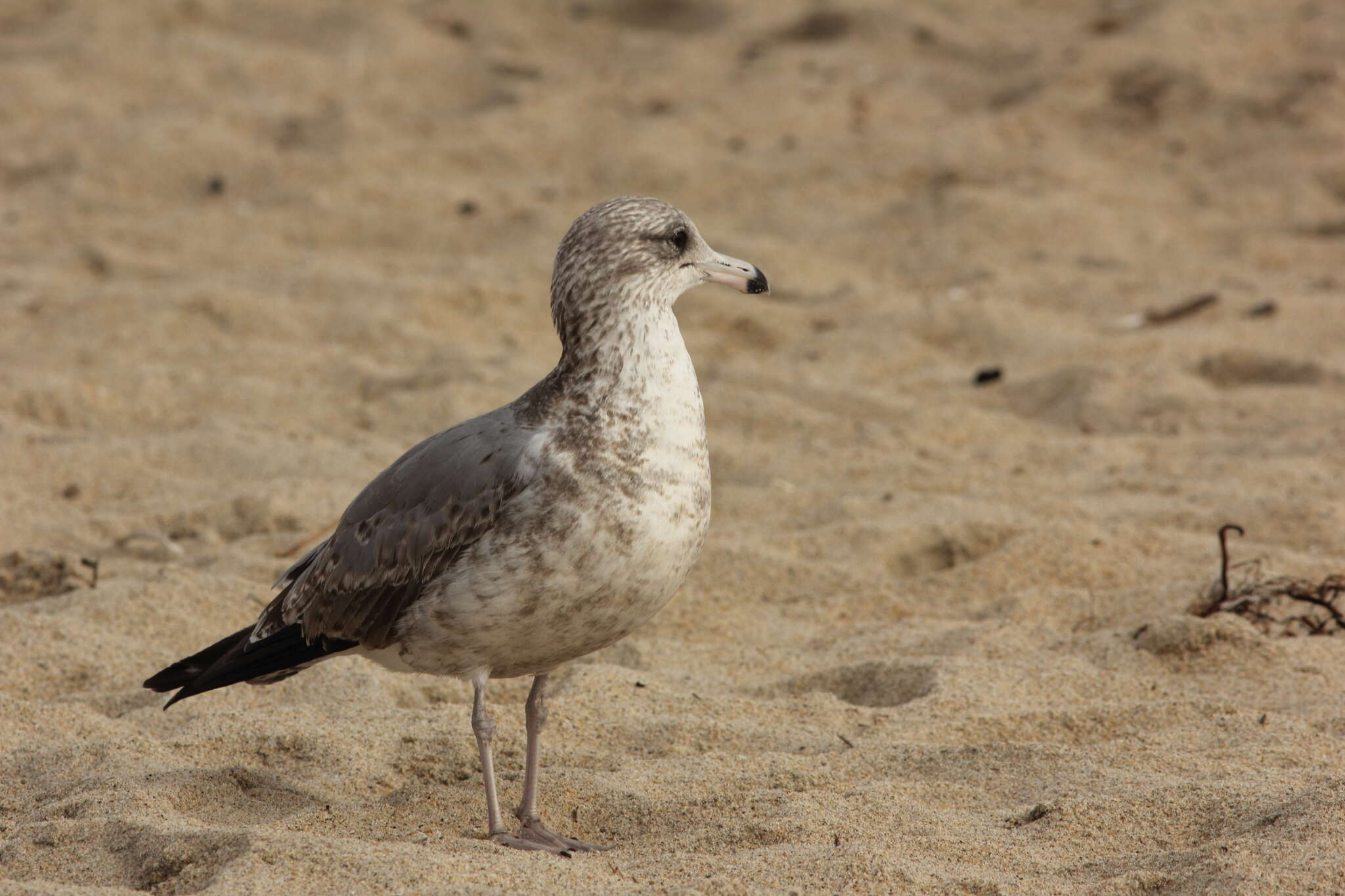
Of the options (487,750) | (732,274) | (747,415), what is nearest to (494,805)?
(487,750)

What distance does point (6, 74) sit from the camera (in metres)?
9.22

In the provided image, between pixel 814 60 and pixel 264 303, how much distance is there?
14.6ft

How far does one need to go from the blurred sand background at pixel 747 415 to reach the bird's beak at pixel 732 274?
43.2 inches

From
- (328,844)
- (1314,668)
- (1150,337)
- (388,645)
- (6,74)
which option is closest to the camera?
(328,844)

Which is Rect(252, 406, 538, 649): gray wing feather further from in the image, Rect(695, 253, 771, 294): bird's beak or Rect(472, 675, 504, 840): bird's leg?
Rect(695, 253, 771, 294): bird's beak

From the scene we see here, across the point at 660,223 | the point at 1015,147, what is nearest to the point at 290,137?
the point at 1015,147

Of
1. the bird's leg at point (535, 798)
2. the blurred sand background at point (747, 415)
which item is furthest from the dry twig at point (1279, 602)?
the bird's leg at point (535, 798)

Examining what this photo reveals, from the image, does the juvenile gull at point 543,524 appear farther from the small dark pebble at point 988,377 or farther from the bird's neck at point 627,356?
the small dark pebble at point 988,377

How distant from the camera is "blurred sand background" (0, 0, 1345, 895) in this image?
10.7 ft

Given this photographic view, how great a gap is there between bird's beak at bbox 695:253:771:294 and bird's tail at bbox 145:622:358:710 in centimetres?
125

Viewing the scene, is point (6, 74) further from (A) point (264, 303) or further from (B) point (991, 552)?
(B) point (991, 552)

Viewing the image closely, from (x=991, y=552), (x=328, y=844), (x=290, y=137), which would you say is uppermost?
(x=290, y=137)

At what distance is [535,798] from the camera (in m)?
3.40

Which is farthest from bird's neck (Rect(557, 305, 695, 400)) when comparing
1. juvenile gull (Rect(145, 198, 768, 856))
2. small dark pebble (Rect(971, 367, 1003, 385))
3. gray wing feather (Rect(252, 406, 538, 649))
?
small dark pebble (Rect(971, 367, 1003, 385))
